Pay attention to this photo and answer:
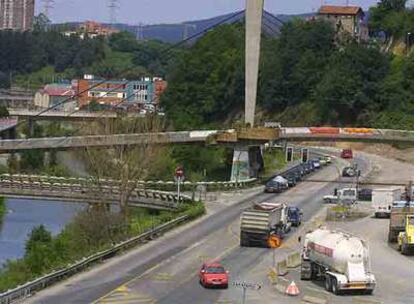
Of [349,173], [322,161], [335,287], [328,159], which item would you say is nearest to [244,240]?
[335,287]

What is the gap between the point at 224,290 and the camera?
3950 centimetres

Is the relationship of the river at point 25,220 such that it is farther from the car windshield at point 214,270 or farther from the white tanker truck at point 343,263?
the white tanker truck at point 343,263

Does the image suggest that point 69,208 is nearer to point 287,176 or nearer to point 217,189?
point 217,189

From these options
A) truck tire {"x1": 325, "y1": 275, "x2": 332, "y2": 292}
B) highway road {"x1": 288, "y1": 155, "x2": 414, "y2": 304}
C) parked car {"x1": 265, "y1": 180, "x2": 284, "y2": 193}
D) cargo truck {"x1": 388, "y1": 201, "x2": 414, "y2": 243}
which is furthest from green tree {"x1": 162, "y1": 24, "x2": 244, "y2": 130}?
truck tire {"x1": 325, "y1": 275, "x2": 332, "y2": 292}

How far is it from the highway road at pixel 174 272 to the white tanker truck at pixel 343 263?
8.25 feet

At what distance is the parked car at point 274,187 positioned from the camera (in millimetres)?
78625

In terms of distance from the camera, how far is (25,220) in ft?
280

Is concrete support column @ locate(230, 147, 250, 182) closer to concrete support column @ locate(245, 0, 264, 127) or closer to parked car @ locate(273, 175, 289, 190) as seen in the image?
concrete support column @ locate(245, 0, 264, 127)

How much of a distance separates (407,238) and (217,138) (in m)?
35.0

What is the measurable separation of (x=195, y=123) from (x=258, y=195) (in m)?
49.4

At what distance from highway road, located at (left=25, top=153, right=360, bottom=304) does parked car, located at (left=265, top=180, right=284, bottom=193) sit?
1592 cm

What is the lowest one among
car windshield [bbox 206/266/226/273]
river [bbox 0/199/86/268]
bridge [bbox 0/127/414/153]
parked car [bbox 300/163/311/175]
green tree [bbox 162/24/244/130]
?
river [bbox 0/199/86/268]

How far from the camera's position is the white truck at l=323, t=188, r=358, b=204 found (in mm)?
70062

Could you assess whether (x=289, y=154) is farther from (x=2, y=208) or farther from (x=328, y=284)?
(x=328, y=284)
